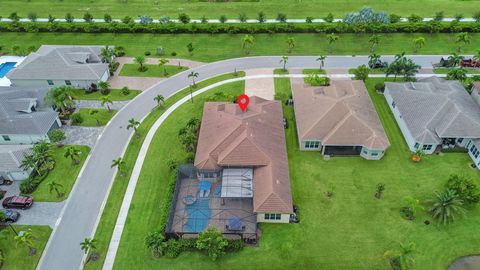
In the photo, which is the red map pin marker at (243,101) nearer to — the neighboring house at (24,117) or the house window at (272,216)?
the house window at (272,216)

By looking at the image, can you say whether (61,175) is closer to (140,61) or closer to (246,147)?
(246,147)

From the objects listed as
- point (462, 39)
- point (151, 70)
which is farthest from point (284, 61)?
point (462, 39)

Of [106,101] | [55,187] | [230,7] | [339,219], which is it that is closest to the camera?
[339,219]

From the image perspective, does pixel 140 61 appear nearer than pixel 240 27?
Yes

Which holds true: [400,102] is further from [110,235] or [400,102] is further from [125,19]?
[125,19]

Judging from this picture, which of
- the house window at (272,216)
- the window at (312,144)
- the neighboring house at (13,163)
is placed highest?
the window at (312,144)

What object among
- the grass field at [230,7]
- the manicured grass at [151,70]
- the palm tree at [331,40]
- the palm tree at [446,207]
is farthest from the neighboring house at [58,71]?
the palm tree at [446,207]
